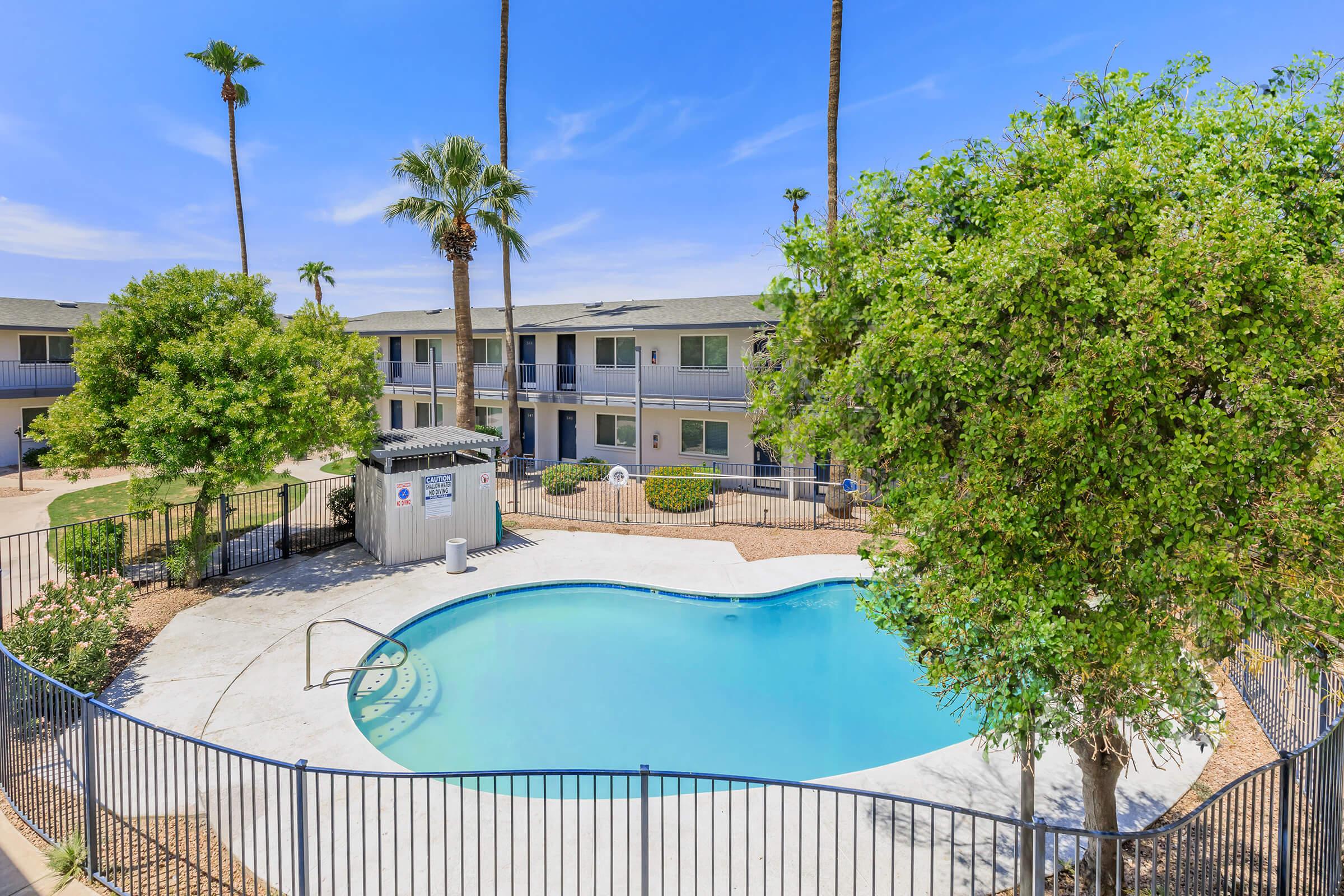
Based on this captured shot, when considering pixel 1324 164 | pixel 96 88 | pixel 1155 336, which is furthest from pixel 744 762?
pixel 96 88

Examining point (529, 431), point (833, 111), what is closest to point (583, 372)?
point (529, 431)

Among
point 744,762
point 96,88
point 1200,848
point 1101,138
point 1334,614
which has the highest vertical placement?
point 96,88

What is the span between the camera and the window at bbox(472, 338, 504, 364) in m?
30.6

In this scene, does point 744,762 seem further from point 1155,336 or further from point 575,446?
point 575,446

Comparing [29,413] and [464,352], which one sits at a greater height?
[464,352]

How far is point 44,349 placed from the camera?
2909 centimetres

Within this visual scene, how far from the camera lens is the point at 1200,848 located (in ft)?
17.2

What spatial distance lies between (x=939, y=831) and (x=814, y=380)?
4.76m

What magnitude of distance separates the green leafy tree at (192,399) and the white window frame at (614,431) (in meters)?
13.2

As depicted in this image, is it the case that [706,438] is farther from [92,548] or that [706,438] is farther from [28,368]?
A: [28,368]

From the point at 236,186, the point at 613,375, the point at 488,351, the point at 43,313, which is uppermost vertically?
the point at 236,186

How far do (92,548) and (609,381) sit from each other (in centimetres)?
1566

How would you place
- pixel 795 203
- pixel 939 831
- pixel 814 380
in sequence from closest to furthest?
1. pixel 814 380
2. pixel 939 831
3. pixel 795 203

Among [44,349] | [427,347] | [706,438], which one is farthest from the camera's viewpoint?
[427,347]
